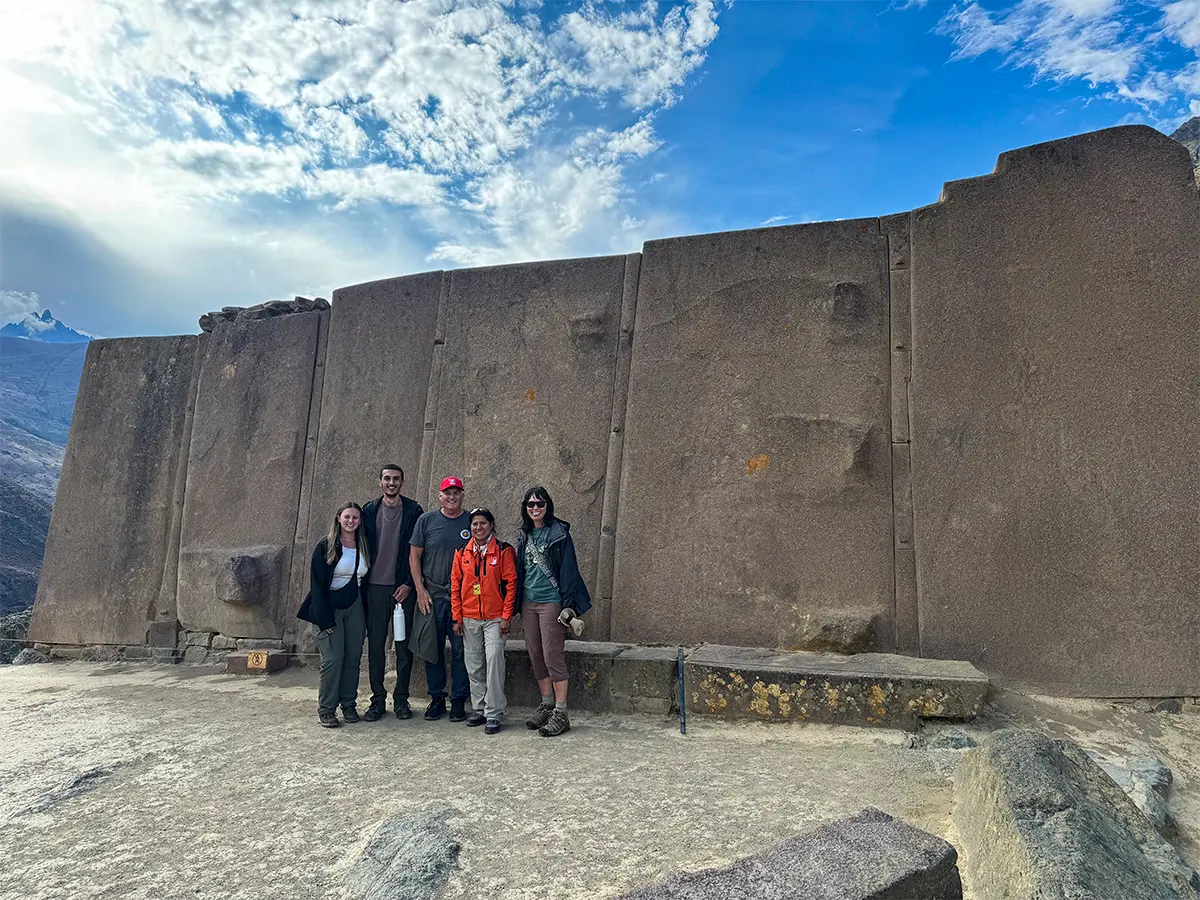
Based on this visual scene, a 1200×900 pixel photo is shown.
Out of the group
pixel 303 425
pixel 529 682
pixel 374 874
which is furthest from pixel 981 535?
pixel 303 425

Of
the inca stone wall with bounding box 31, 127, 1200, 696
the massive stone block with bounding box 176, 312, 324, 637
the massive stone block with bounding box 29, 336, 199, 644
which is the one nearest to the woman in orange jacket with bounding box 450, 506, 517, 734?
the inca stone wall with bounding box 31, 127, 1200, 696

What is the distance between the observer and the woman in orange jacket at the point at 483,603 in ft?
15.1

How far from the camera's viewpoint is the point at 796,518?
5109mm

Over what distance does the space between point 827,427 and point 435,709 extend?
311 centimetres

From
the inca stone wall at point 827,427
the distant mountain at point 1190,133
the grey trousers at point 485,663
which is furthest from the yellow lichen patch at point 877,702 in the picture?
the distant mountain at point 1190,133

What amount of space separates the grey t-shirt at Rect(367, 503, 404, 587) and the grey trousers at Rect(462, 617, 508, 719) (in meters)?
0.71

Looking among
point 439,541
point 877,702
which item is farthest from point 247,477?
point 877,702

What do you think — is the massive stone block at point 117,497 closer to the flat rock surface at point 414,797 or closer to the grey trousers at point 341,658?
the flat rock surface at point 414,797

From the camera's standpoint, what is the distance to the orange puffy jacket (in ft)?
15.1

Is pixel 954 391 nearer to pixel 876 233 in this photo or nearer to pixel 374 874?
pixel 876 233

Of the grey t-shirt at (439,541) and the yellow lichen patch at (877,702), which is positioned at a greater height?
the grey t-shirt at (439,541)

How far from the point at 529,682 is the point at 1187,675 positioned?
369cm

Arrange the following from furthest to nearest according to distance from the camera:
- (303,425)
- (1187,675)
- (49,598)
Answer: (49,598)
(303,425)
(1187,675)

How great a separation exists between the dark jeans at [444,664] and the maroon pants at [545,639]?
0.48m
